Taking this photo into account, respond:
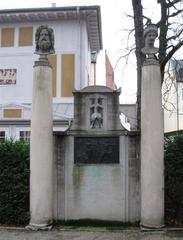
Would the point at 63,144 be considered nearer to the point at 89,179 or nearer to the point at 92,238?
the point at 89,179

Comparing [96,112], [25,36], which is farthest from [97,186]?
[25,36]

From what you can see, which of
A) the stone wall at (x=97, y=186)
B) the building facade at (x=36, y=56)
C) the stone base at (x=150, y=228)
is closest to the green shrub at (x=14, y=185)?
the stone wall at (x=97, y=186)

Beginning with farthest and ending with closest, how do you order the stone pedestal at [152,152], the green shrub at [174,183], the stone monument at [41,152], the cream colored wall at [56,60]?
the cream colored wall at [56,60], the green shrub at [174,183], the stone monument at [41,152], the stone pedestal at [152,152]

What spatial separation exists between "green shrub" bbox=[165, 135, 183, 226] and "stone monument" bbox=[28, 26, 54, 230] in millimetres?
2660

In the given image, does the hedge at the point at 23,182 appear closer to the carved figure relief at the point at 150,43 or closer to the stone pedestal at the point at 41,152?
the stone pedestal at the point at 41,152

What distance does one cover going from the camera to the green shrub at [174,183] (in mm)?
10227

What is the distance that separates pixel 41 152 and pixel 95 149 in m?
1.29

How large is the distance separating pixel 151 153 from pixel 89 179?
1.59 m

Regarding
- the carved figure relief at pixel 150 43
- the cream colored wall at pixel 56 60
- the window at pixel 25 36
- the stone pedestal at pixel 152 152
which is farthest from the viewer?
the window at pixel 25 36

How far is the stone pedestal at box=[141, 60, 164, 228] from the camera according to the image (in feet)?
31.9

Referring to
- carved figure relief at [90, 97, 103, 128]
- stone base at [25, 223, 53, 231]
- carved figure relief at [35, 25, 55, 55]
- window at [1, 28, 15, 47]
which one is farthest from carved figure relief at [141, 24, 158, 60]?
window at [1, 28, 15, 47]

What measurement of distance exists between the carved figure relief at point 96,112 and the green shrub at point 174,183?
1.75m

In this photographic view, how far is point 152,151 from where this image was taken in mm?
9773

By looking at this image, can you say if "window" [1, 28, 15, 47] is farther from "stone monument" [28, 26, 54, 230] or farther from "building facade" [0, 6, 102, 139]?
"stone monument" [28, 26, 54, 230]
